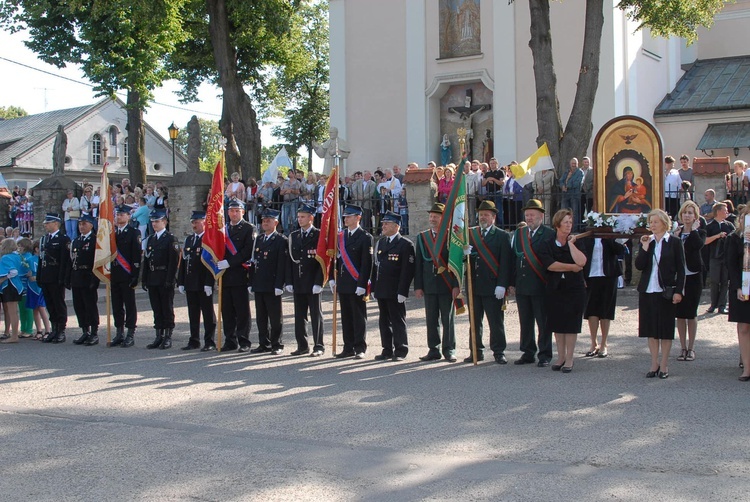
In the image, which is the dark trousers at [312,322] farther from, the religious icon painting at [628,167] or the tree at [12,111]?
the tree at [12,111]

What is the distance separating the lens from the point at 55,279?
43.5 ft

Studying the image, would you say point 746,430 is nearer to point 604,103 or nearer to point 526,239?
point 526,239

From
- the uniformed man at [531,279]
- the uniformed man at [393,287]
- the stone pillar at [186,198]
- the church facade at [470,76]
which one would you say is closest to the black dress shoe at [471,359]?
the uniformed man at [531,279]

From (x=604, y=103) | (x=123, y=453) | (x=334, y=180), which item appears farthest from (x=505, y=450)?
A: (x=604, y=103)

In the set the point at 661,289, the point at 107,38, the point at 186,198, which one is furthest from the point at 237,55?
the point at 661,289

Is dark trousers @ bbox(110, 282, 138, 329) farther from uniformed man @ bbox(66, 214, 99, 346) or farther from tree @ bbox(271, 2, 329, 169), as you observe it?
tree @ bbox(271, 2, 329, 169)

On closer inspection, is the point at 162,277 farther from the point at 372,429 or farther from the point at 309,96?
the point at 309,96

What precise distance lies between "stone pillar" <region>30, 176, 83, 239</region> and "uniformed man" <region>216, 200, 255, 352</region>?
1412 centimetres

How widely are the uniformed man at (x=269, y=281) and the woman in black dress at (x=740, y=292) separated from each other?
5485mm

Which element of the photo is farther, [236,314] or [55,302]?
[55,302]

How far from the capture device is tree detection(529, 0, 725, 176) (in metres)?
18.5

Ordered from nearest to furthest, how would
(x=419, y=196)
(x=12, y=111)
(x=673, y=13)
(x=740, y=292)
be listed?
(x=740, y=292) < (x=419, y=196) < (x=673, y=13) < (x=12, y=111)

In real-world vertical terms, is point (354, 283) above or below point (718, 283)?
above

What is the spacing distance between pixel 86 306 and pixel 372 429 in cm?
718
